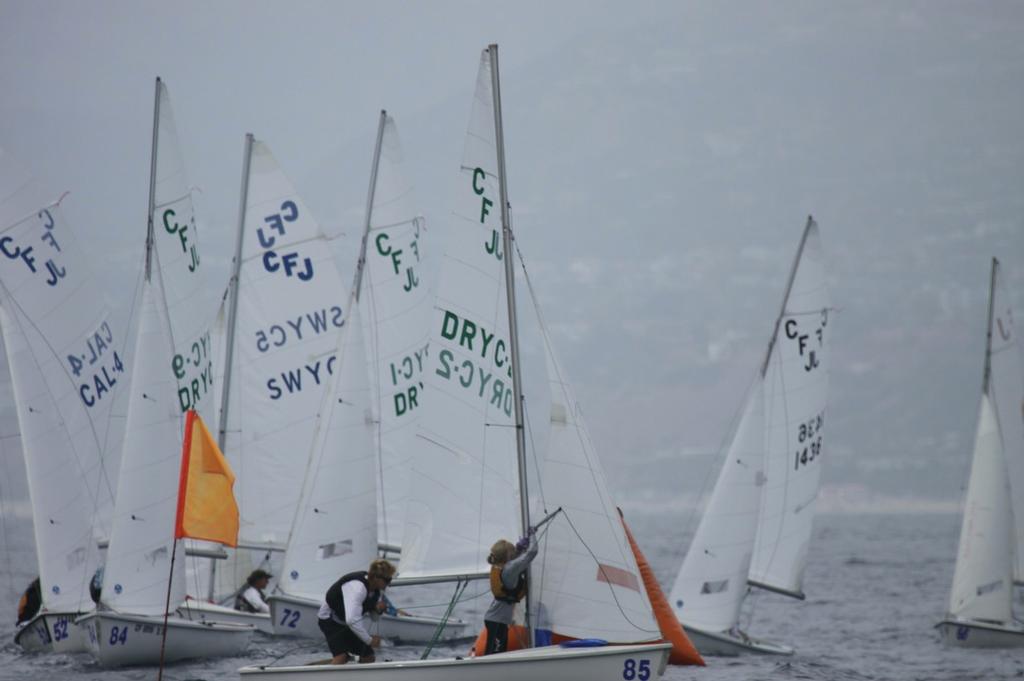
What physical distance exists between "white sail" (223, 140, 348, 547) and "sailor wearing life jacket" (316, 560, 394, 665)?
8254mm

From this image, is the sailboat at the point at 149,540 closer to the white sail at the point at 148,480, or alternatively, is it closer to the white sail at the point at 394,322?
the white sail at the point at 148,480

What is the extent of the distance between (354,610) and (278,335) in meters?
9.21

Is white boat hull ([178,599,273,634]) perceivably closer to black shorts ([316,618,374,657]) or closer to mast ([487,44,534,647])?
black shorts ([316,618,374,657])

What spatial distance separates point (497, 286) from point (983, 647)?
11946 millimetres

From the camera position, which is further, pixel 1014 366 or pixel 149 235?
pixel 1014 366

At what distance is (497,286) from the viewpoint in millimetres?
13414

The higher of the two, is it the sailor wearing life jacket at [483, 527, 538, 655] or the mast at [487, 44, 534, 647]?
the mast at [487, 44, 534, 647]

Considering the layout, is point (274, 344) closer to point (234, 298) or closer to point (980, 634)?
point (234, 298)

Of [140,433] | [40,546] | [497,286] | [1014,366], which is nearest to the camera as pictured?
[497,286]

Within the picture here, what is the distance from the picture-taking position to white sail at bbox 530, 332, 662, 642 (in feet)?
42.1

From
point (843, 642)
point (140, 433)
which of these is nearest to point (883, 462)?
point (843, 642)

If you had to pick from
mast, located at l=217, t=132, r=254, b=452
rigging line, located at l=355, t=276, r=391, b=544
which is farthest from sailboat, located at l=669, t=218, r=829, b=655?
mast, located at l=217, t=132, r=254, b=452

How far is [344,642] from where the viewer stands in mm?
12734

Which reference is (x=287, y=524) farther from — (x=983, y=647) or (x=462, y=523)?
(x=983, y=647)
